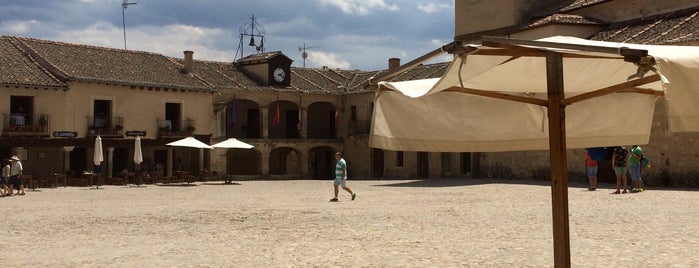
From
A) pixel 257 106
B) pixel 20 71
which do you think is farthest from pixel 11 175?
pixel 257 106

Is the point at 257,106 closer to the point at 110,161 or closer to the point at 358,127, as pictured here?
the point at 358,127

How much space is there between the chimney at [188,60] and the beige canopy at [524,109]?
34.2 metres

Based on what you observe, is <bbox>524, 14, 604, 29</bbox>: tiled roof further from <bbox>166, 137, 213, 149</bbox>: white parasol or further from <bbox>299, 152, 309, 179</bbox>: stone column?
<bbox>299, 152, 309, 179</bbox>: stone column

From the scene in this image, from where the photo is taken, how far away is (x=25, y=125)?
29766 mm

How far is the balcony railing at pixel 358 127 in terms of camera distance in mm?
39750

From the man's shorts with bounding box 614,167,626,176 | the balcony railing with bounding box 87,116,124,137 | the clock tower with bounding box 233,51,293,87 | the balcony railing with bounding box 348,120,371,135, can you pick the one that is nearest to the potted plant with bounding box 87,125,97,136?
the balcony railing with bounding box 87,116,124,137

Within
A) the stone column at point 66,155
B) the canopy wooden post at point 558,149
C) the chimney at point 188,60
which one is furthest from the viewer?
the chimney at point 188,60

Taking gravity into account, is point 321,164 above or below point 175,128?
below

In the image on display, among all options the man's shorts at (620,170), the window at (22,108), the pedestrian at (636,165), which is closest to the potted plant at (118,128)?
the window at (22,108)

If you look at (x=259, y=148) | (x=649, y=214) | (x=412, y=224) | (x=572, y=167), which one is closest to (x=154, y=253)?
(x=412, y=224)

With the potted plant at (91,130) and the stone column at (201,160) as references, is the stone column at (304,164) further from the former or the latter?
the potted plant at (91,130)

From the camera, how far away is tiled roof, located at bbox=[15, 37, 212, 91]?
32688 mm

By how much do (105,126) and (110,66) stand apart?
340 centimetres

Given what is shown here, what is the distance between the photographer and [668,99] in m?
3.68
